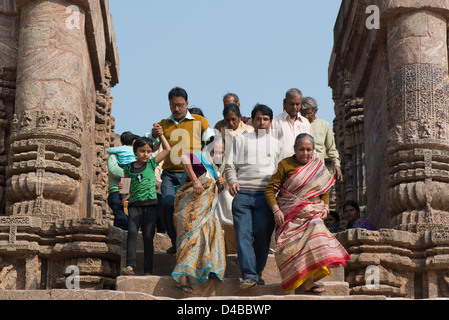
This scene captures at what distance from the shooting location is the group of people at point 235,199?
29.8 ft

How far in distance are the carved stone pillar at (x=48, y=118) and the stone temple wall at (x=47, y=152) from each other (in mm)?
13

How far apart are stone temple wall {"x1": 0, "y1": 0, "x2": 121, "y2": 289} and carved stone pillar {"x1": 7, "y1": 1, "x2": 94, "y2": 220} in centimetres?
1

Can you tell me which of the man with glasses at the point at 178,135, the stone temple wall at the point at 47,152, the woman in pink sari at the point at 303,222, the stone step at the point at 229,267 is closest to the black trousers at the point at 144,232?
the man with glasses at the point at 178,135

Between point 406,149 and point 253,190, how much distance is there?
11.1 feet

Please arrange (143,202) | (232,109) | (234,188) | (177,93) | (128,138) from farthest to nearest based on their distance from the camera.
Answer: (128,138) < (232,109) < (177,93) < (143,202) < (234,188)

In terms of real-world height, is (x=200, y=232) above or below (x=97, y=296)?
above

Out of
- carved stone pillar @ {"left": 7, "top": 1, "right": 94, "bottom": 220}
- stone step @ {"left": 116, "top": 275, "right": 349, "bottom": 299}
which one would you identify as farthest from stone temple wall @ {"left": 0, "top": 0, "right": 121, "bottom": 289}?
stone step @ {"left": 116, "top": 275, "right": 349, "bottom": 299}

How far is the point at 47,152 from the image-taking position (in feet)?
39.8

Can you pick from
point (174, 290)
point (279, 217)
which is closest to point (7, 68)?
point (174, 290)

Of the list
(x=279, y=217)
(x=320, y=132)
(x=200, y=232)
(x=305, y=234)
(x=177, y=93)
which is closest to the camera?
(x=305, y=234)

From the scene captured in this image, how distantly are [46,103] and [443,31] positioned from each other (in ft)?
18.0

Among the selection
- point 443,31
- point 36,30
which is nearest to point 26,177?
point 36,30

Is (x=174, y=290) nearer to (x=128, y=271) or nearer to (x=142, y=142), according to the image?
(x=128, y=271)

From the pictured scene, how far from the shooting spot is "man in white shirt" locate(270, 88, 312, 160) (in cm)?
1114
